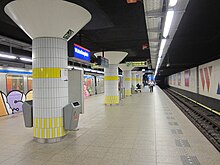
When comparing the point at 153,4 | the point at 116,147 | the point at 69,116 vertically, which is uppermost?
the point at 153,4

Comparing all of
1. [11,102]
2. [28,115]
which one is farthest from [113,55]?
[28,115]

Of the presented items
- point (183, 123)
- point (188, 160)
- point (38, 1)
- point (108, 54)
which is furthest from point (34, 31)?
point (108, 54)

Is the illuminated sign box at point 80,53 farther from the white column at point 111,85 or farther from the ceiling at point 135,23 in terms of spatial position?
the white column at point 111,85

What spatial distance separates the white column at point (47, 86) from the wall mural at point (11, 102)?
199 inches

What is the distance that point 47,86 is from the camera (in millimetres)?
4590

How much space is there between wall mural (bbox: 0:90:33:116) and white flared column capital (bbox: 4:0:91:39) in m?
5.62

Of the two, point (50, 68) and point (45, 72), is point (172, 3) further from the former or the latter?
point (45, 72)

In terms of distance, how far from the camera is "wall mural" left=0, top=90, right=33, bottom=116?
872cm

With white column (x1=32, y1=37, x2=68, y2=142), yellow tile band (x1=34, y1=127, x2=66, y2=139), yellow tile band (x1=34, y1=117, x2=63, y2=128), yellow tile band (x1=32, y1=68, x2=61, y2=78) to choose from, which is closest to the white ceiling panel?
white column (x1=32, y1=37, x2=68, y2=142)

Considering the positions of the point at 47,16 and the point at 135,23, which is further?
the point at 135,23

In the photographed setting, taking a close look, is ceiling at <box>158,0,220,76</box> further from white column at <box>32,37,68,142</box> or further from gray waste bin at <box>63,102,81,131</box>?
gray waste bin at <box>63,102,81,131</box>

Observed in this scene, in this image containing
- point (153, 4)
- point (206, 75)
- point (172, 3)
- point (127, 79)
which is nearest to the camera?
point (172, 3)

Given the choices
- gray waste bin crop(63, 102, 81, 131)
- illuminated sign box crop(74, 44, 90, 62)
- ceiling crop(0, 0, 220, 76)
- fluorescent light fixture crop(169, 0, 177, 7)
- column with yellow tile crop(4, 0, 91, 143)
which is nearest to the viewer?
fluorescent light fixture crop(169, 0, 177, 7)

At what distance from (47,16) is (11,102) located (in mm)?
6718
